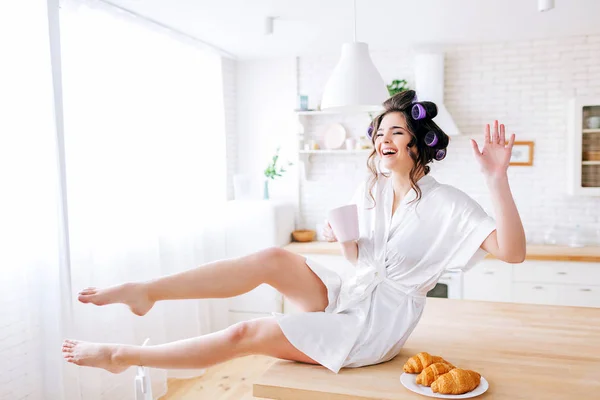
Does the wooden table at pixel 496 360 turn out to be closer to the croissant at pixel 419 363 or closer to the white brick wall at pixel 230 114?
the croissant at pixel 419 363

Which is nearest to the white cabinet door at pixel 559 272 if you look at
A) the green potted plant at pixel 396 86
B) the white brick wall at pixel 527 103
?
the white brick wall at pixel 527 103

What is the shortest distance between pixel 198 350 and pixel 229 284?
0.93 feet

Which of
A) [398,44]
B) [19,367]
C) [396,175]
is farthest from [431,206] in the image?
[398,44]

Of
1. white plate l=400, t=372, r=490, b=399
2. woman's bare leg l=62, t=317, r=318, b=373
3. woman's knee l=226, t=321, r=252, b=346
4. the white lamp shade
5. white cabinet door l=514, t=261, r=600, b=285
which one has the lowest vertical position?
white cabinet door l=514, t=261, r=600, b=285

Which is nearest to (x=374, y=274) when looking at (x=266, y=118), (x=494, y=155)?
(x=494, y=155)

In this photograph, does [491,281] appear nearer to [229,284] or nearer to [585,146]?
[585,146]

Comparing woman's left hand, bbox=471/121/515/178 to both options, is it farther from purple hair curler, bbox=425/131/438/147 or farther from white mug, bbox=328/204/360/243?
white mug, bbox=328/204/360/243

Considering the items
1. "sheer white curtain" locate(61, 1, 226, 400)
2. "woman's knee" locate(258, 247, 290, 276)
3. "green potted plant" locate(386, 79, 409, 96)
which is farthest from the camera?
"green potted plant" locate(386, 79, 409, 96)

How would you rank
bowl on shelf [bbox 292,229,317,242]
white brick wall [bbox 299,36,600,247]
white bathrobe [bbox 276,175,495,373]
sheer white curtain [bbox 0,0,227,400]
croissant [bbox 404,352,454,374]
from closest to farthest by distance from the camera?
croissant [bbox 404,352,454,374] → white bathrobe [bbox 276,175,495,373] → sheer white curtain [bbox 0,0,227,400] → white brick wall [bbox 299,36,600,247] → bowl on shelf [bbox 292,229,317,242]

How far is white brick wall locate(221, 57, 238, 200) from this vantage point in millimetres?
4883

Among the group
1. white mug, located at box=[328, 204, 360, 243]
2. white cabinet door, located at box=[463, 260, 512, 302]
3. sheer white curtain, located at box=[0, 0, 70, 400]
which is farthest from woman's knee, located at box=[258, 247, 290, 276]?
white cabinet door, located at box=[463, 260, 512, 302]

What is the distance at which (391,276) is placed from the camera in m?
2.21

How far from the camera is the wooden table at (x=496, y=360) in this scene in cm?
178

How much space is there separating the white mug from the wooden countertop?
2158 mm
